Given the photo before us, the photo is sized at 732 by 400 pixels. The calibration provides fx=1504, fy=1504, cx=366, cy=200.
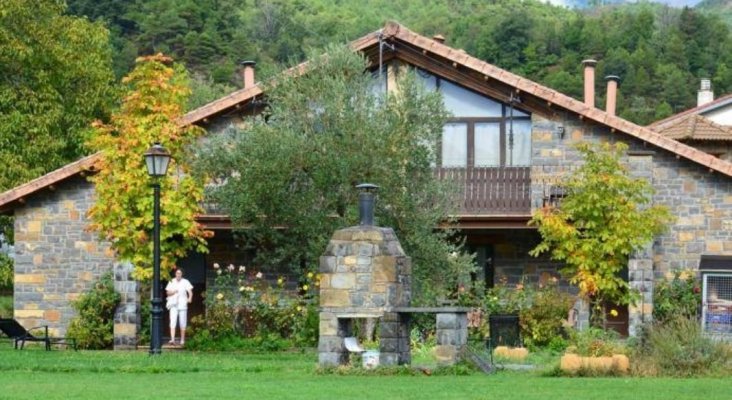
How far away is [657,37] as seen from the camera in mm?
76188

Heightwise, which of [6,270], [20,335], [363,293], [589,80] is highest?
[589,80]

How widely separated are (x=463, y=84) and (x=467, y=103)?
52 cm

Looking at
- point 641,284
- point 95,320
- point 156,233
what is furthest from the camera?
point 641,284

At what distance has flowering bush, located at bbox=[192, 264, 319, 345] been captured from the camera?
92.8ft

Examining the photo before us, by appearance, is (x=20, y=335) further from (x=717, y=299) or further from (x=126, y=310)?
(x=717, y=299)

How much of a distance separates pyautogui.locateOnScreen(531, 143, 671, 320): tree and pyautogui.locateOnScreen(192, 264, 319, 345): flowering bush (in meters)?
4.88

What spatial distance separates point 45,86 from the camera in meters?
40.1

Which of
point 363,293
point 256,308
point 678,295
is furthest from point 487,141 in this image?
point 363,293

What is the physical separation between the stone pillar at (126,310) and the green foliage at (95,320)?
0.30m

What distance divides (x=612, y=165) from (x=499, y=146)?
138 inches

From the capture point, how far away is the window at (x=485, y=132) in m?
31.9

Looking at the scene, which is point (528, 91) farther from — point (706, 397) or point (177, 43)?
point (177, 43)

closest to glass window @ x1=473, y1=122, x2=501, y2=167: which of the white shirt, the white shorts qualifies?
the white shirt

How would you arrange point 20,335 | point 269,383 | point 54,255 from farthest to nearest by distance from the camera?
point 54,255 < point 20,335 < point 269,383
